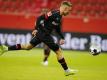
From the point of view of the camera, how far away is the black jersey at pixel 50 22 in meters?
11.1

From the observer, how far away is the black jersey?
11.1 metres

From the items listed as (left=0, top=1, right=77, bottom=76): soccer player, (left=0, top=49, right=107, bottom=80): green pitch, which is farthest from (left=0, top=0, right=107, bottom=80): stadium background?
(left=0, top=1, right=77, bottom=76): soccer player

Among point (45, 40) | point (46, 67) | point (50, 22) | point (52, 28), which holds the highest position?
point (50, 22)

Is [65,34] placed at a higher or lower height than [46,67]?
higher

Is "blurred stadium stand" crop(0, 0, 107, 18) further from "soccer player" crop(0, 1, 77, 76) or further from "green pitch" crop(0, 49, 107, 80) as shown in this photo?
"soccer player" crop(0, 1, 77, 76)

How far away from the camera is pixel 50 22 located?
37.1 ft

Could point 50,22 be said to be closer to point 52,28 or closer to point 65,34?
point 52,28

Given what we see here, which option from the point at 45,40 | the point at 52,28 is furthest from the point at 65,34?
the point at 45,40

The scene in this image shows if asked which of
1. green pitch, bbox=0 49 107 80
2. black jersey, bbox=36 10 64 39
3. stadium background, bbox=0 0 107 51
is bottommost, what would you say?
green pitch, bbox=0 49 107 80

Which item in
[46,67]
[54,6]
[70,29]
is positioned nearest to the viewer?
[46,67]

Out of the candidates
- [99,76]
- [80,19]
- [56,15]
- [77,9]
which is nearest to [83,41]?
[80,19]

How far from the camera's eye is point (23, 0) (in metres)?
22.1

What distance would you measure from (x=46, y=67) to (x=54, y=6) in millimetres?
8103

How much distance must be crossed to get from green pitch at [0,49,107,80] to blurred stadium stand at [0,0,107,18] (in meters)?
2.94
